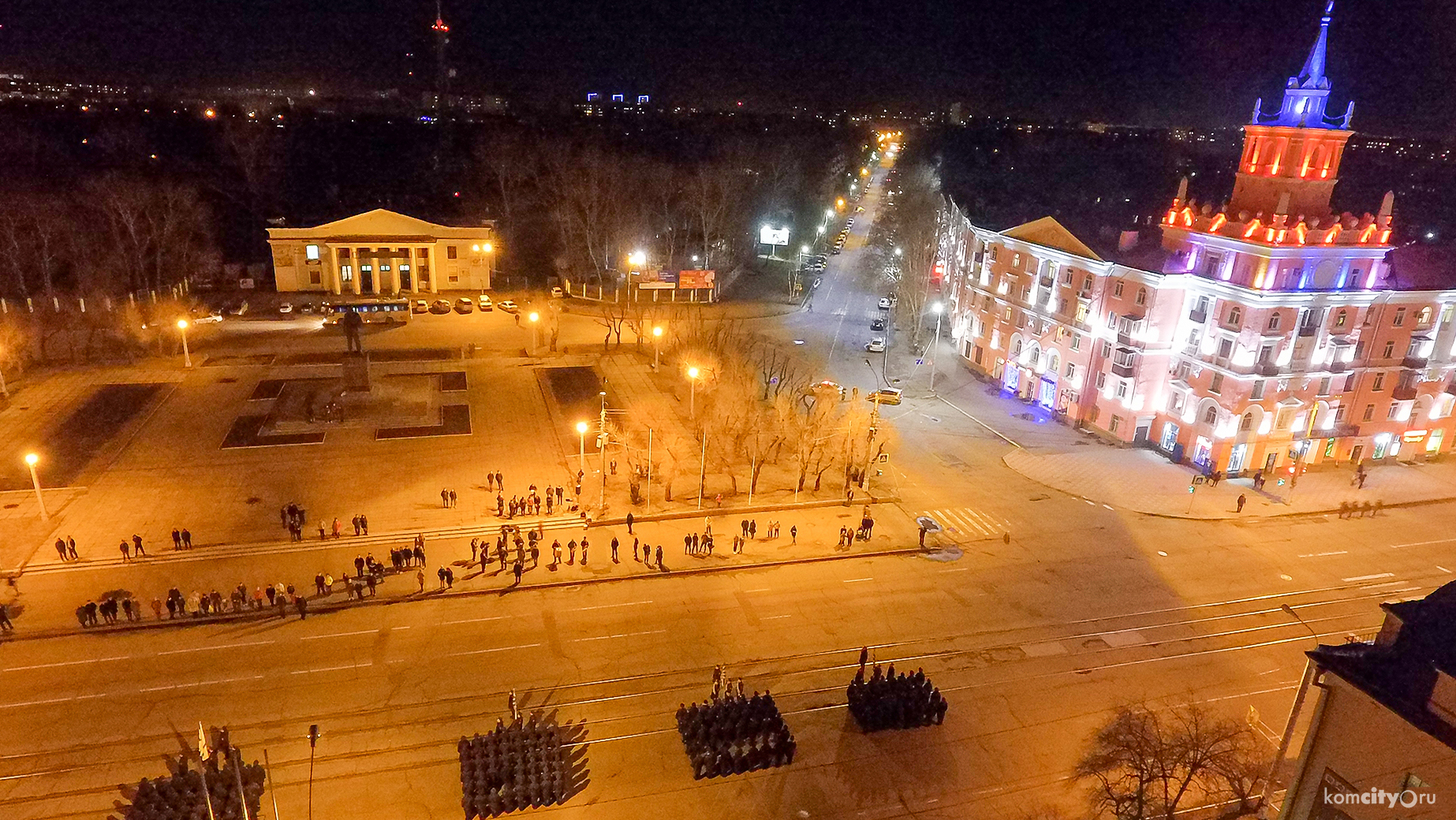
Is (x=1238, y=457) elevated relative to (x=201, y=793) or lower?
elevated

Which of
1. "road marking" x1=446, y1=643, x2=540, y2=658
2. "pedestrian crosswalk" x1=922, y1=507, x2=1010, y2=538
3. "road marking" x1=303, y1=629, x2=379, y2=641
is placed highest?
"pedestrian crosswalk" x1=922, y1=507, x2=1010, y2=538

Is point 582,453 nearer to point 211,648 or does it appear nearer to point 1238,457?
point 211,648

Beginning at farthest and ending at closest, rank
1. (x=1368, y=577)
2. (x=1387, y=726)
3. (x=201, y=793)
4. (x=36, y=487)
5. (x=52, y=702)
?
(x=1368, y=577)
(x=36, y=487)
(x=52, y=702)
(x=201, y=793)
(x=1387, y=726)

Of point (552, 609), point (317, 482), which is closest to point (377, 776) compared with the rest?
point (552, 609)

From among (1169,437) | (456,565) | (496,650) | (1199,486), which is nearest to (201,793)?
(496,650)

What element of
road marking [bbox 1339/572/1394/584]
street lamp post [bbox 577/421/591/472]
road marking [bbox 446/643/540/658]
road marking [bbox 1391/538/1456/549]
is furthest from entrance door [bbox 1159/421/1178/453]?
road marking [bbox 446/643/540/658]

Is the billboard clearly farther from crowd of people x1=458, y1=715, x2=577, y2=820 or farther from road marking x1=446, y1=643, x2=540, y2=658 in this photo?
crowd of people x1=458, y1=715, x2=577, y2=820

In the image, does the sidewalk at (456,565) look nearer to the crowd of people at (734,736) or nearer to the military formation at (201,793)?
the military formation at (201,793)
